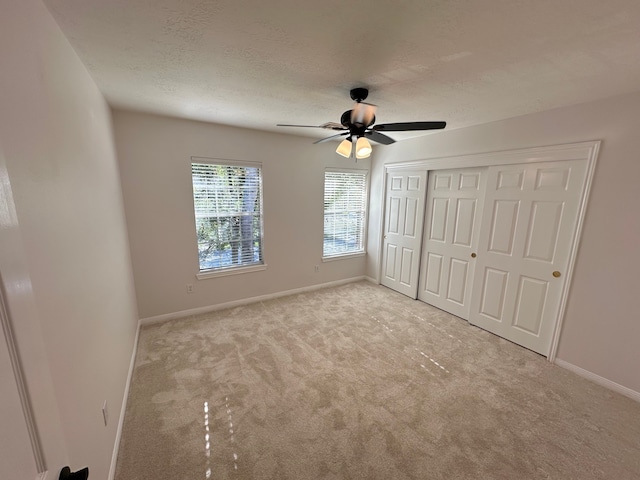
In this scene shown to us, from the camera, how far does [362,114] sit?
2.07 metres

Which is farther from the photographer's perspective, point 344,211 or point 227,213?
point 344,211

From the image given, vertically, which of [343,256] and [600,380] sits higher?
[343,256]

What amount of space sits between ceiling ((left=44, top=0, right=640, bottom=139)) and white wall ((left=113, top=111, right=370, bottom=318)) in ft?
Result: 1.93

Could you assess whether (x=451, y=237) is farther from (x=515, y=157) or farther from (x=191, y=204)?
(x=191, y=204)

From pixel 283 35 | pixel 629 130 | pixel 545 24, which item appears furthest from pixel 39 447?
pixel 629 130

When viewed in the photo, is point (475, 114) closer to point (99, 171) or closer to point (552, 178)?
point (552, 178)

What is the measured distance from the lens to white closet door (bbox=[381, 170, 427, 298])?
3885mm

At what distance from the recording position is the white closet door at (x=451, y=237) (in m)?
3.27

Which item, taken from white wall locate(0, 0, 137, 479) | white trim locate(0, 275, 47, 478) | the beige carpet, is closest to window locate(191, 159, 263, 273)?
the beige carpet

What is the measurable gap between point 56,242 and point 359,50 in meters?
1.82

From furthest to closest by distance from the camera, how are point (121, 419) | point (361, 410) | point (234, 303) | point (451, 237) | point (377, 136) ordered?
1. point (234, 303)
2. point (451, 237)
3. point (377, 136)
4. point (361, 410)
5. point (121, 419)

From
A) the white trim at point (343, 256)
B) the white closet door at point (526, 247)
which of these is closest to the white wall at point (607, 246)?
the white closet door at point (526, 247)

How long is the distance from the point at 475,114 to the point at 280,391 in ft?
10.6

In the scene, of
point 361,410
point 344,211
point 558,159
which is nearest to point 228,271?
point 344,211
